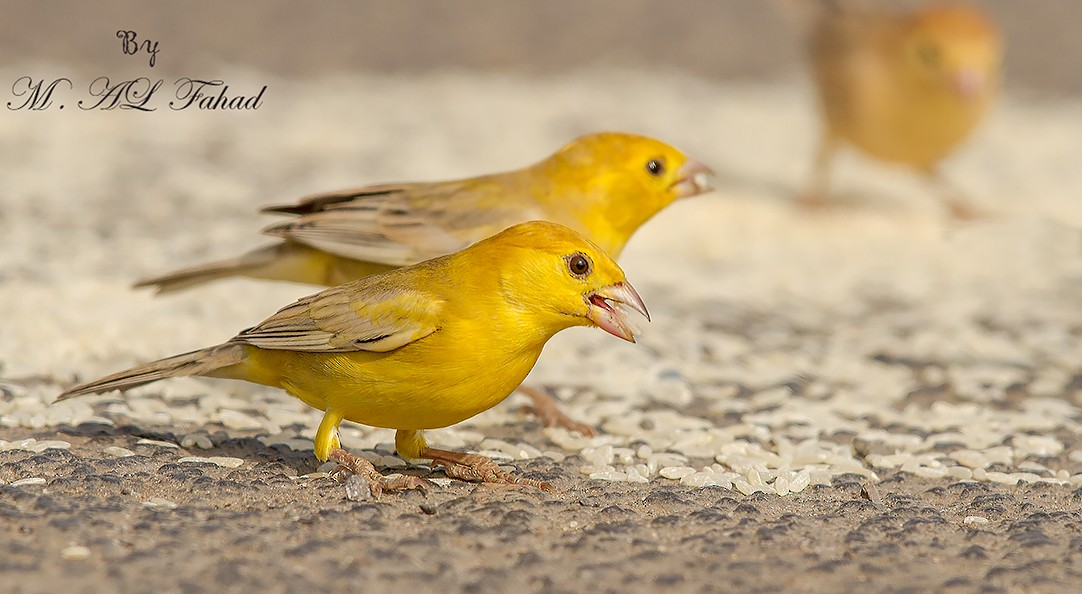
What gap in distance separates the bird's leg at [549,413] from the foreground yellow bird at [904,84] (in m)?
4.72

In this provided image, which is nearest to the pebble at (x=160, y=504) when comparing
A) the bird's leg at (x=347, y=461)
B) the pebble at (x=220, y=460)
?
the pebble at (x=220, y=460)

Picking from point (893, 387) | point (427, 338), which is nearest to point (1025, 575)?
point (427, 338)

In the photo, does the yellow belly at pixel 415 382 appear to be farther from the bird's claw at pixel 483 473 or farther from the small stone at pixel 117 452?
the small stone at pixel 117 452

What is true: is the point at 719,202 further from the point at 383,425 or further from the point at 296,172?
the point at 383,425

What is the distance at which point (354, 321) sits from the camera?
3.66 m

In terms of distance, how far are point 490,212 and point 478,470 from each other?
1.29 metres

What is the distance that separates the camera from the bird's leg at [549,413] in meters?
4.67

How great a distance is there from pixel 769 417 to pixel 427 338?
74.2 inches

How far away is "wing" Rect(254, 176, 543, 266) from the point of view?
15.5 ft

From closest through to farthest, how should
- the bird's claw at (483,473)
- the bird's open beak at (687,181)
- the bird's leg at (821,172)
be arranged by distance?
the bird's claw at (483,473) → the bird's open beak at (687,181) → the bird's leg at (821,172)

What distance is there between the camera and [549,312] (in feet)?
11.7

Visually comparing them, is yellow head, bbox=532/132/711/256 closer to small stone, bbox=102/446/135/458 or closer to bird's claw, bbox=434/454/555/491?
bird's claw, bbox=434/454/555/491

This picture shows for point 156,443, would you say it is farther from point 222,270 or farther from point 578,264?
point 578,264

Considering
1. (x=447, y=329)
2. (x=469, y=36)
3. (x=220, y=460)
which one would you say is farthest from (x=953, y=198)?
(x=220, y=460)
